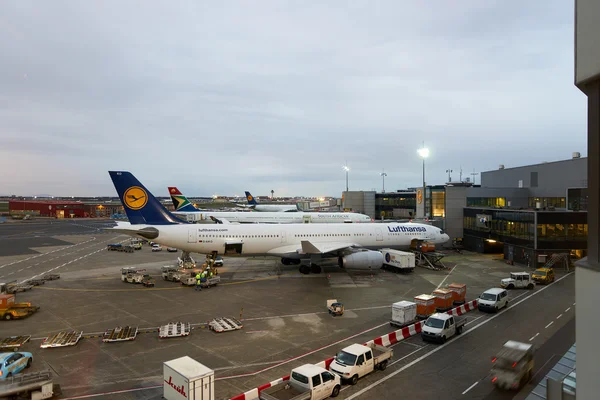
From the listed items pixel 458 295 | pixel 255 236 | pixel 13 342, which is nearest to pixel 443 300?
pixel 458 295

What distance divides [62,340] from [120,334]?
2756 mm

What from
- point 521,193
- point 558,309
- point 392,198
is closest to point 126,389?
point 558,309

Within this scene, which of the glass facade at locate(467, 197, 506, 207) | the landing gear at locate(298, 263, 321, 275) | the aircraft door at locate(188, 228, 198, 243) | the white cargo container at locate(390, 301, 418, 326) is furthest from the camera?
the glass facade at locate(467, 197, 506, 207)

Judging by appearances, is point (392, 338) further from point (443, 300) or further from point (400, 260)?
point (400, 260)

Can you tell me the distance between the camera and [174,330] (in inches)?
784

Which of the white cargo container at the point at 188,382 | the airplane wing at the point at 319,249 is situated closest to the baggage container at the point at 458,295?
the airplane wing at the point at 319,249

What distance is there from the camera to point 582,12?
17.5 ft

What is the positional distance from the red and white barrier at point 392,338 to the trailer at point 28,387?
6945 mm

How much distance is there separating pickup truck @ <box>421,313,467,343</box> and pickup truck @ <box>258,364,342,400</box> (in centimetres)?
721

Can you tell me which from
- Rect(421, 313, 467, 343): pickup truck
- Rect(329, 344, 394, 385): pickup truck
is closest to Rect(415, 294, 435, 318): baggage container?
Rect(421, 313, 467, 343): pickup truck

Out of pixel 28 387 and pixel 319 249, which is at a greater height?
pixel 319 249

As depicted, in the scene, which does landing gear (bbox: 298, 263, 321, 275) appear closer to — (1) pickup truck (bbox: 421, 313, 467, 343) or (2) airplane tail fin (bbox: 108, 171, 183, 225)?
(2) airplane tail fin (bbox: 108, 171, 183, 225)

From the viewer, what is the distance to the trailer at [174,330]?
19.5 metres

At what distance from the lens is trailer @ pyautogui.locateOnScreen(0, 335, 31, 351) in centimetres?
1761
